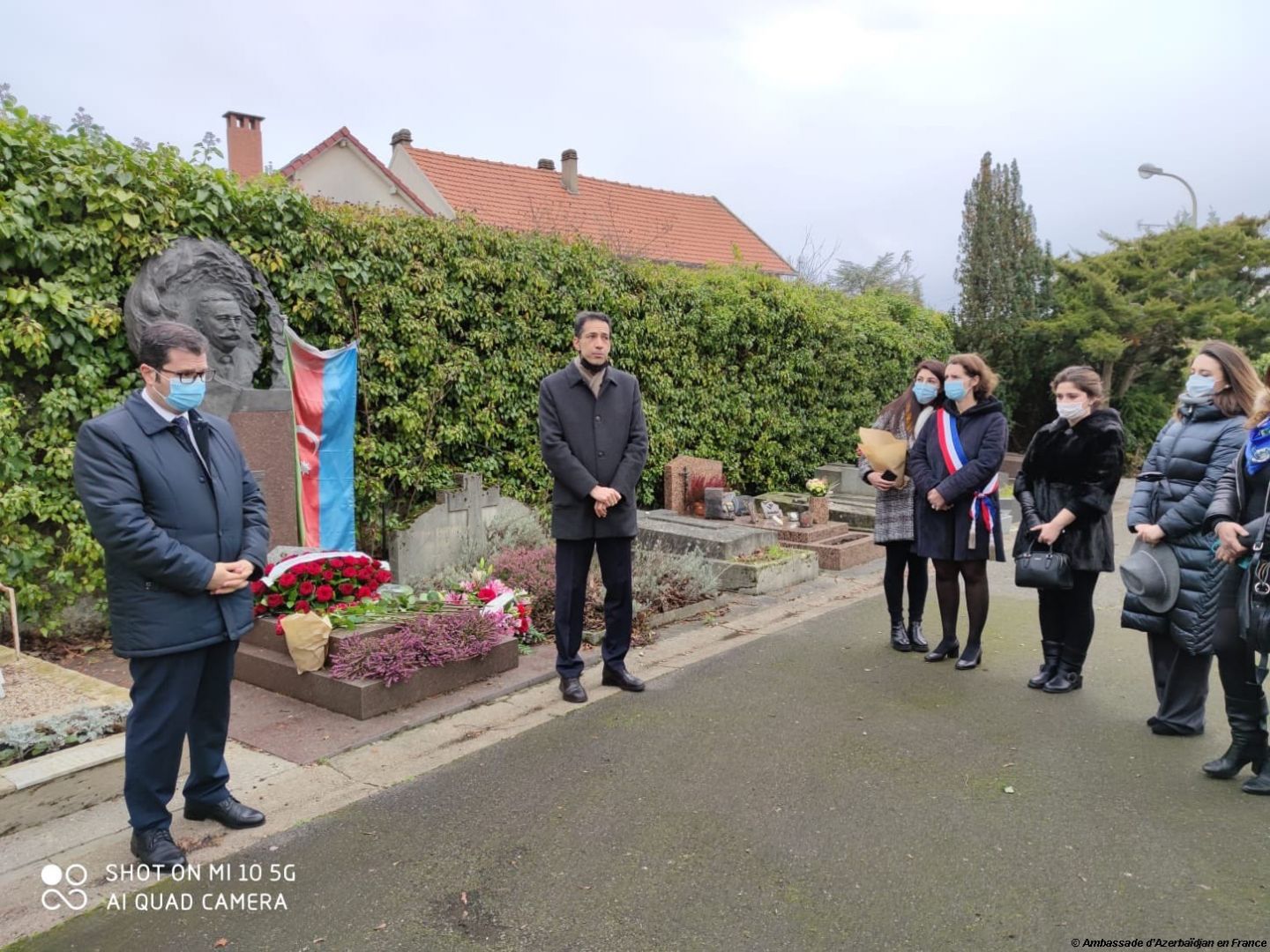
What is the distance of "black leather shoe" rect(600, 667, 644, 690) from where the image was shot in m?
4.71

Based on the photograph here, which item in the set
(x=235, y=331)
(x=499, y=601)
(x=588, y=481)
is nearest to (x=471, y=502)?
(x=499, y=601)

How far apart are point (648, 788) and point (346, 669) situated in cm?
168

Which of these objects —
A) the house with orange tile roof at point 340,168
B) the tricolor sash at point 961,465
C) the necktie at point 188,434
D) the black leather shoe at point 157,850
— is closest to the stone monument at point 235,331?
the necktie at point 188,434

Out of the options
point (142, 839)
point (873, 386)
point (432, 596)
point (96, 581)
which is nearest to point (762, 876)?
point (142, 839)

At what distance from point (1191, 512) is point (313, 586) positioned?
4.45 metres

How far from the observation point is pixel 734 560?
289 inches

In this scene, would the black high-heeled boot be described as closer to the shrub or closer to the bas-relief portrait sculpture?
the shrub

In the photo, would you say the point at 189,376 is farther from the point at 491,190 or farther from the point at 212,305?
the point at 491,190

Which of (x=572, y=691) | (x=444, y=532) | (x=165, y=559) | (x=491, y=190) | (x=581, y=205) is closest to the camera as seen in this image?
(x=165, y=559)

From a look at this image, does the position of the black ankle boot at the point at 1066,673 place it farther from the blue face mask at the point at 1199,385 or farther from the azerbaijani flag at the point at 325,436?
the azerbaijani flag at the point at 325,436

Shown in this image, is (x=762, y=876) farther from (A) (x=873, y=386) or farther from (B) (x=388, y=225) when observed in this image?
(A) (x=873, y=386)

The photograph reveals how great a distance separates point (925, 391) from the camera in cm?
529

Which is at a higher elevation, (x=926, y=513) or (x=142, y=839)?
(x=926, y=513)
